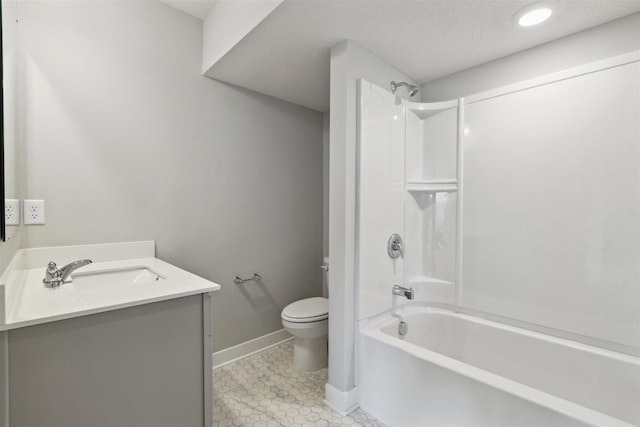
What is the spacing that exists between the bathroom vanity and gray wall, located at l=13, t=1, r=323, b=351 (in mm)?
544

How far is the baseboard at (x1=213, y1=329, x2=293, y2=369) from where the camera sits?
2.18 metres

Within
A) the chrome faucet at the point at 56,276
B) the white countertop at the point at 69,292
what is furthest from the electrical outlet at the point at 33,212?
the chrome faucet at the point at 56,276

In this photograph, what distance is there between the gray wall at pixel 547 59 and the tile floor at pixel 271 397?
219 cm

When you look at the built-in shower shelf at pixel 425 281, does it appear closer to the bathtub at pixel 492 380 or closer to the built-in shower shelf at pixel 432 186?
the bathtub at pixel 492 380

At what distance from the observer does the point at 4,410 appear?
810 millimetres

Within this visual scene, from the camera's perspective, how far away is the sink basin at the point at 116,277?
147 cm

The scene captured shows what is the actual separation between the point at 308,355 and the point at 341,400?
48cm

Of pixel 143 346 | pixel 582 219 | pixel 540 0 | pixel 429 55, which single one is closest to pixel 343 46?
pixel 429 55

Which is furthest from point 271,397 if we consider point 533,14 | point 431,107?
point 533,14

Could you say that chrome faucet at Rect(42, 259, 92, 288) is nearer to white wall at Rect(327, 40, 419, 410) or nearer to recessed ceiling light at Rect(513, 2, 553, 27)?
white wall at Rect(327, 40, 419, 410)

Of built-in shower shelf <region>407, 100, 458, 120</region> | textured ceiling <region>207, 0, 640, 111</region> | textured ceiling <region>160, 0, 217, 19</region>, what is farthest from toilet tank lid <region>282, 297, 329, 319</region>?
textured ceiling <region>160, 0, 217, 19</region>

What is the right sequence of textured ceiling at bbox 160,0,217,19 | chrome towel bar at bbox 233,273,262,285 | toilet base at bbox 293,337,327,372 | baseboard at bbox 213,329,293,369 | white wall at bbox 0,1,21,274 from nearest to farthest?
white wall at bbox 0,1,21,274 < textured ceiling at bbox 160,0,217,19 < toilet base at bbox 293,337,327,372 < baseboard at bbox 213,329,293,369 < chrome towel bar at bbox 233,273,262,285

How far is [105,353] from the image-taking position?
98cm

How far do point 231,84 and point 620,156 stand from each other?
A: 2454 mm
